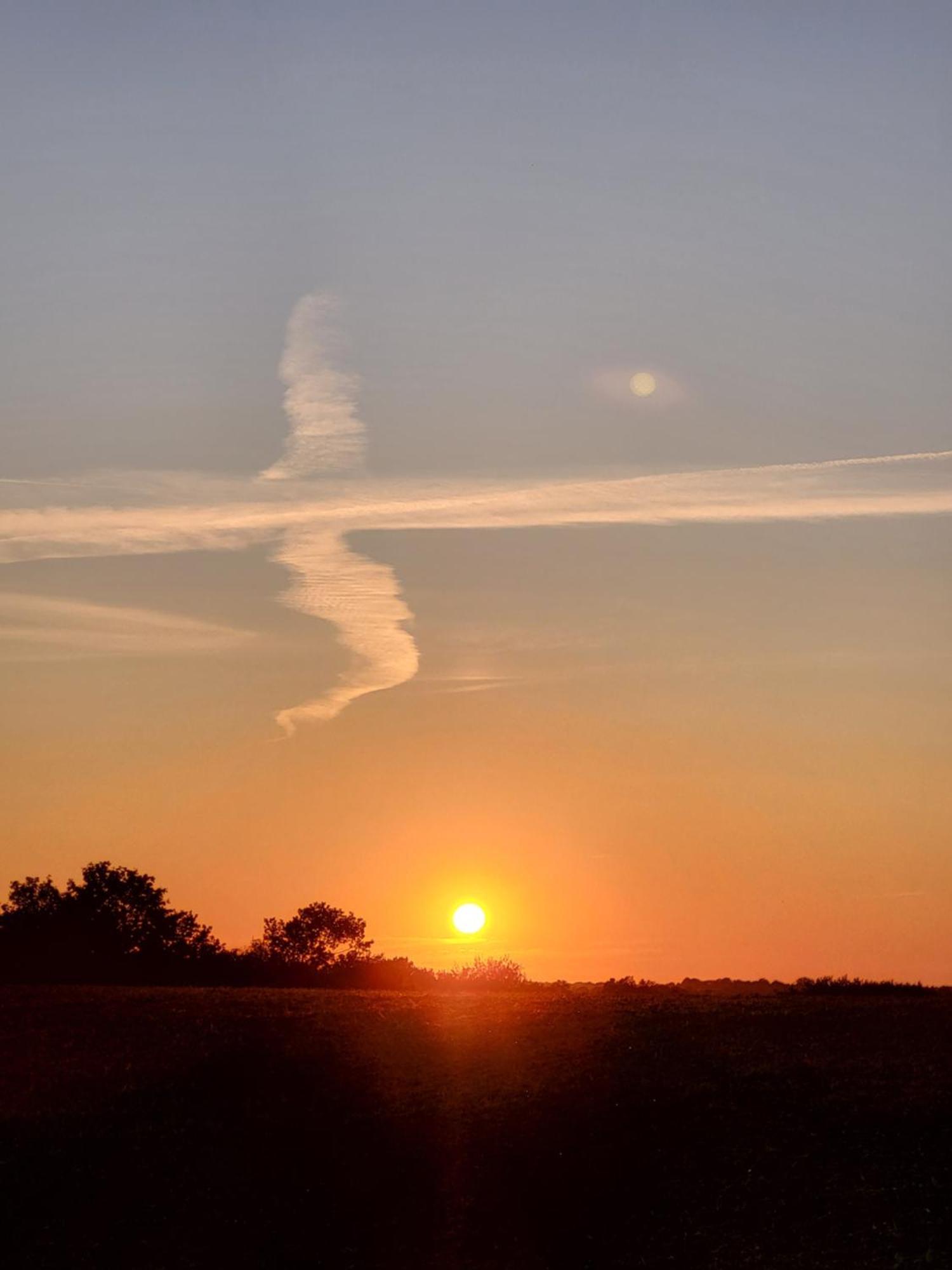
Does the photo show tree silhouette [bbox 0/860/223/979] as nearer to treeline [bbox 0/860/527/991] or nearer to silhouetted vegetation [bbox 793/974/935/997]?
treeline [bbox 0/860/527/991]

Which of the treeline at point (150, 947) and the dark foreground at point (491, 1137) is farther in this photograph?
the treeline at point (150, 947)

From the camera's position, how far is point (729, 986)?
2146 inches

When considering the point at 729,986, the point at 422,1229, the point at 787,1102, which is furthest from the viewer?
the point at 729,986

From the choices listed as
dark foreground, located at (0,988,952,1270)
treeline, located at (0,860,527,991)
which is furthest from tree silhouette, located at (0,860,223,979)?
dark foreground, located at (0,988,952,1270)

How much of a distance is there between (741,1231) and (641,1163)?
3.86 m

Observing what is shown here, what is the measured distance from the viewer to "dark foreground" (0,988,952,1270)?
2944 cm

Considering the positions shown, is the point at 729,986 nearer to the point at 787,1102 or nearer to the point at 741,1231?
the point at 787,1102

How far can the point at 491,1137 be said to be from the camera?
1357 inches

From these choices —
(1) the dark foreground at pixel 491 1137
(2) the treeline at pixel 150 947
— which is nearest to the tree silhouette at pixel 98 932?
(2) the treeline at pixel 150 947

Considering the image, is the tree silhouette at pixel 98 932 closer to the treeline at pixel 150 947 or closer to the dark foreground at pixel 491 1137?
the treeline at pixel 150 947

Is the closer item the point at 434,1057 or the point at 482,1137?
the point at 482,1137

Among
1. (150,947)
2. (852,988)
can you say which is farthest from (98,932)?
(852,988)

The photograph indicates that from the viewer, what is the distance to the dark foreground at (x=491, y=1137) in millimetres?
29438

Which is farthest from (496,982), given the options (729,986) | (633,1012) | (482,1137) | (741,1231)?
(741,1231)
